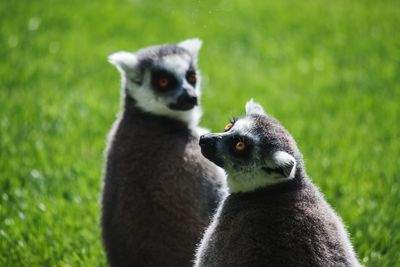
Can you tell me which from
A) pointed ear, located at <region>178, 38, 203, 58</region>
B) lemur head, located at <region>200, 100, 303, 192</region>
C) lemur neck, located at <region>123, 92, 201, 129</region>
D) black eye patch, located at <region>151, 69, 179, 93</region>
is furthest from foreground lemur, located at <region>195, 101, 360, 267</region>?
pointed ear, located at <region>178, 38, 203, 58</region>

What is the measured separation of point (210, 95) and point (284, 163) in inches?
209

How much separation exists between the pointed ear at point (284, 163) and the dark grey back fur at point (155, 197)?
109 centimetres

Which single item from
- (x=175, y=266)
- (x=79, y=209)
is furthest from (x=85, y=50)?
(x=175, y=266)

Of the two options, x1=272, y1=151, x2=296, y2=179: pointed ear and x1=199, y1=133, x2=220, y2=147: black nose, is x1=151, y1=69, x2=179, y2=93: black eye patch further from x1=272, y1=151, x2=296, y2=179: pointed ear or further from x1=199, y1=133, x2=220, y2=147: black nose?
x1=272, y1=151, x2=296, y2=179: pointed ear

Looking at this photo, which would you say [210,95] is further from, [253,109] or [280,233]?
[280,233]

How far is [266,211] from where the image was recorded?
3.38m

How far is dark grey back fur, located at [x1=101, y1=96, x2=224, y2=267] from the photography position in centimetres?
412

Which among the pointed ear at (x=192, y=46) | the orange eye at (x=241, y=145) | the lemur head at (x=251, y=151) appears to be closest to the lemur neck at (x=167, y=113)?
the pointed ear at (x=192, y=46)

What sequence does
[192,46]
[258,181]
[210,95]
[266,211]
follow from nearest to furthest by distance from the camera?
[266,211], [258,181], [192,46], [210,95]

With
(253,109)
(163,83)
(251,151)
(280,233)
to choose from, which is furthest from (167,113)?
(280,233)

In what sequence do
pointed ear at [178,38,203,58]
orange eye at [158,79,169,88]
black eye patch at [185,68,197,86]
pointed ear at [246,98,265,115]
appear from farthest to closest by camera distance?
pointed ear at [178,38,203,58] < black eye patch at [185,68,197,86] < orange eye at [158,79,169,88] < pointed ear at [246,98,265,115]

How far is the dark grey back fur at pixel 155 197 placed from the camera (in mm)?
4121

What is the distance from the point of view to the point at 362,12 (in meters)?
12.2

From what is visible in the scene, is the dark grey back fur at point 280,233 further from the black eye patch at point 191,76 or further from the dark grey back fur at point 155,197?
the black eye patch at point 191,76
